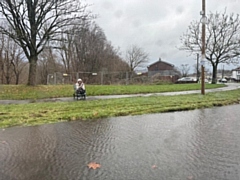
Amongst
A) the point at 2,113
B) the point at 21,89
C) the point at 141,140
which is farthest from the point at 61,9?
the point at 141,140

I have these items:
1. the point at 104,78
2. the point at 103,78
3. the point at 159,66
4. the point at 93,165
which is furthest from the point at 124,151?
the point at 159,66

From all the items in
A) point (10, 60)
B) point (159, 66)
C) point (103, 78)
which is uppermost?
point (159, 66)

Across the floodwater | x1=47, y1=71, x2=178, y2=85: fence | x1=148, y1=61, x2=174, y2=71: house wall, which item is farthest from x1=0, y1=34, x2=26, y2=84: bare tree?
x1=148, y1=61, x2=174, y2=71: house wall

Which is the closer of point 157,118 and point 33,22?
point 157,118

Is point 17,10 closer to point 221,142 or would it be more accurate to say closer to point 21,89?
point 21,89

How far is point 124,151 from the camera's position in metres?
5.12

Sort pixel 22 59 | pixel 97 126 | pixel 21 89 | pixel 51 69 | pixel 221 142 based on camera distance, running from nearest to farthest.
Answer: pixel 221 142 → pixel 97 126 → pixel 21 89 → pixel 22 59 → pixel 51 69

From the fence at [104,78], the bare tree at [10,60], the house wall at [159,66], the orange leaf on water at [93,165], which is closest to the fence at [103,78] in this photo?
the fence at [104,78]

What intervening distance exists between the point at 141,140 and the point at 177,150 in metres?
1.06

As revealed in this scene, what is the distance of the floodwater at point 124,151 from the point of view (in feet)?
13.0

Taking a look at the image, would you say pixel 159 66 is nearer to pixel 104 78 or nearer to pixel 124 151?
pixel 104 78

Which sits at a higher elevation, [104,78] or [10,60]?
[10,60]

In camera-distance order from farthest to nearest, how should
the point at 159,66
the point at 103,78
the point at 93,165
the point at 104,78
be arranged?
1. the point at 159,66
2. the point at 104,78
3. the point at 103,78
4. the point at 93,165

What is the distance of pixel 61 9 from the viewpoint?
22266 mm
